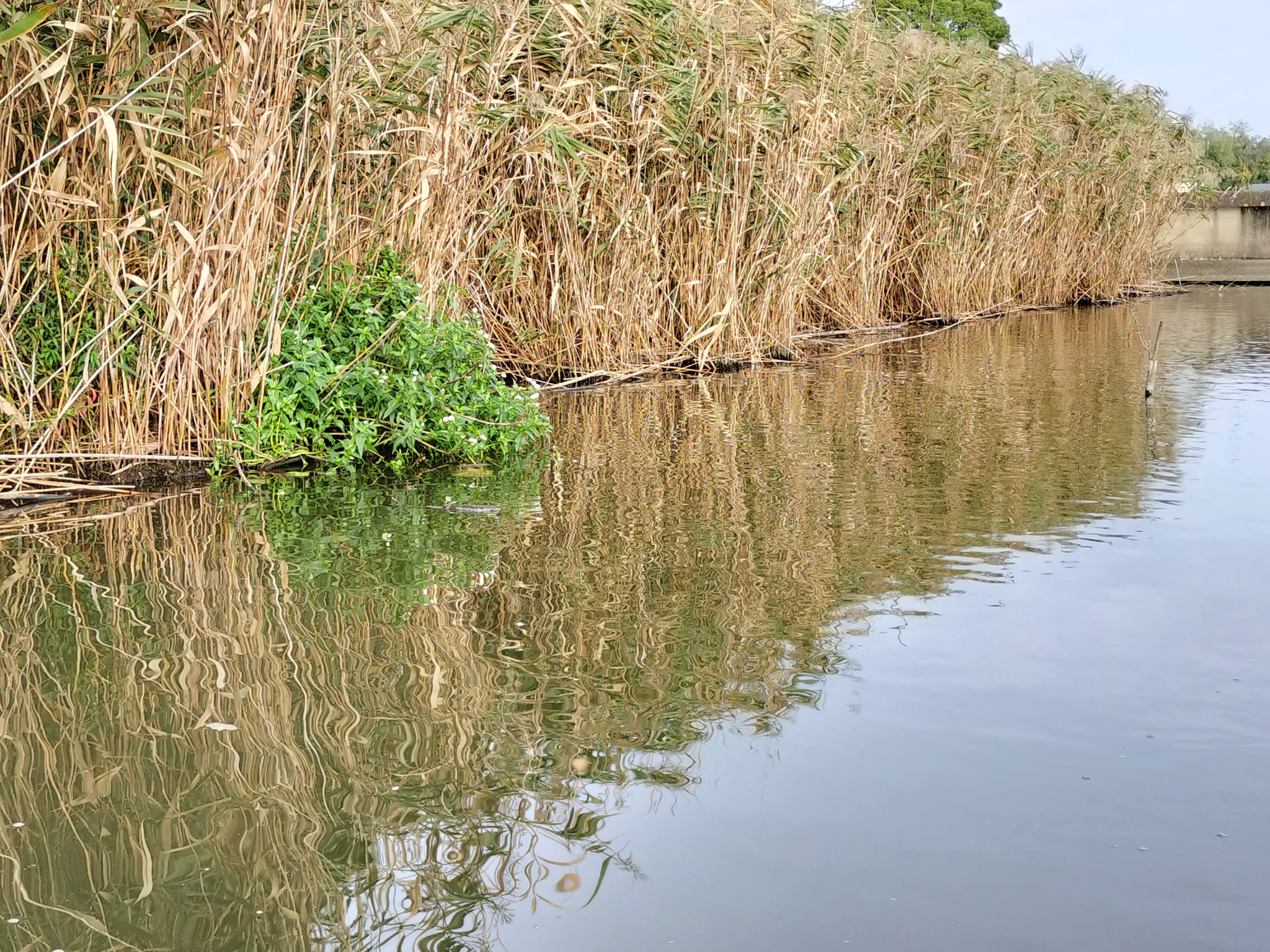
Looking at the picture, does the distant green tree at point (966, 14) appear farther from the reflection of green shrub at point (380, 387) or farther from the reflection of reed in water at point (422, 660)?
the reflection of reed in water at point (422, 660)

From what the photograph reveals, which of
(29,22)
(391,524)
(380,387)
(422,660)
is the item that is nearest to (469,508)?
(391,524)

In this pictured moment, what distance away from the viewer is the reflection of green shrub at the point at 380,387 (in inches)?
195

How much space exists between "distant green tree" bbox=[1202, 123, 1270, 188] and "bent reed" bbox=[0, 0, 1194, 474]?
8682 millimetres

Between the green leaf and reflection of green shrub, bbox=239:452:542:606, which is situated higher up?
the green leaf

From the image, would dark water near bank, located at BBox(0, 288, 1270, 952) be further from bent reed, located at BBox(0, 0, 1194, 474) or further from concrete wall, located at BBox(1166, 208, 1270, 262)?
concrete wall, located at BBox(1166, 208, 1270, 262)

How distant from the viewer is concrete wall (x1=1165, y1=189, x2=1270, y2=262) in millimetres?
19266

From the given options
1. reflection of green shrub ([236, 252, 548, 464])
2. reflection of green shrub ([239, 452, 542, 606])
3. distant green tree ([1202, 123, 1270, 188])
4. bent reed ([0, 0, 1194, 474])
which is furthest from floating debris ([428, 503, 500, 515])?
distant green tree ([1202, 123, 1270, 188])

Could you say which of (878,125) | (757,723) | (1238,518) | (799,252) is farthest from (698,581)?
(878,125)

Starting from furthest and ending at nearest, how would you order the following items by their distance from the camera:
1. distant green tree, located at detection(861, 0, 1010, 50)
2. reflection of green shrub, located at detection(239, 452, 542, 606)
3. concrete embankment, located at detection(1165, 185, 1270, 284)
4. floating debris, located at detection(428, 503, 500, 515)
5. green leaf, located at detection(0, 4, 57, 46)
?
1. distant green tree, located at detection(861, 0, 1010, 50)
2. concrete embankment, located at detection(1165, 185, 1270, 284)
3. floating debris, located at detection(428, 503, 500, 515)
4. reflection of green shrub, located at detection(239, 452, 542, 606)
5. green leaf, located at detection(0, 4, 57, 46)

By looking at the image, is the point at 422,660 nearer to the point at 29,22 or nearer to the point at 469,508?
the point at 469,508

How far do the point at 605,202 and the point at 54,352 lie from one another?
10.8ft

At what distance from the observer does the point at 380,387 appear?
16.6 ft

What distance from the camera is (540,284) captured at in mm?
7090

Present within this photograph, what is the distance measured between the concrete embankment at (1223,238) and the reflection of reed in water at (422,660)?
14.8m
